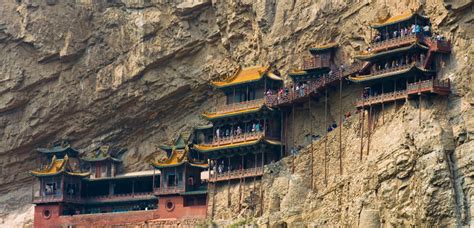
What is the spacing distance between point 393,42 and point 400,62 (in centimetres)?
117

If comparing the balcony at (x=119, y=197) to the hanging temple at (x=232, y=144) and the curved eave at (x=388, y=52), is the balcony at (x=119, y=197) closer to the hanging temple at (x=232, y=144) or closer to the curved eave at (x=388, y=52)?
the hanging temple at (x=232, y=144)

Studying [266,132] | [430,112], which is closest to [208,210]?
[266,132]

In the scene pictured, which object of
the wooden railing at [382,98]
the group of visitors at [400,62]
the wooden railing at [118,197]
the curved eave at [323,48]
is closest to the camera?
the wooden railing at [382,98]

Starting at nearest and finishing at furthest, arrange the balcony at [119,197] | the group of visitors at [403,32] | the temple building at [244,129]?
the group of visitors at [403,32] < the temple building at [244,129] < the balcony at [119,197]

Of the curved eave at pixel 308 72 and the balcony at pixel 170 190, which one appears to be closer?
the curved eave at pixel 308 72

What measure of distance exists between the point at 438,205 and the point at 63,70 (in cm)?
3564

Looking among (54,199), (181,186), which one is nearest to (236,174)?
(181,186)

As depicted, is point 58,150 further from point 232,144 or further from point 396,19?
point 396,19

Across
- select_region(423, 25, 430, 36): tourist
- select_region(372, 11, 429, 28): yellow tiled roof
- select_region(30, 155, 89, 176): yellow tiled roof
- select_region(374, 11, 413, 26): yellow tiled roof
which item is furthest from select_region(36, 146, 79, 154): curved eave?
select_region(423, 25, 430, 36): tourist

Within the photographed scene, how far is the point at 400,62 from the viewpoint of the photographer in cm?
6794

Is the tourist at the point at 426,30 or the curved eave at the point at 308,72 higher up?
the tourist at the point at 426,30

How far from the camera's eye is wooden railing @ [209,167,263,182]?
7312 cm

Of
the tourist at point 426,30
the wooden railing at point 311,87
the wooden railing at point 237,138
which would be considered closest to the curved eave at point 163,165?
the wooden railing at point 237,138

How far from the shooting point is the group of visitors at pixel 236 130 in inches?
2953
